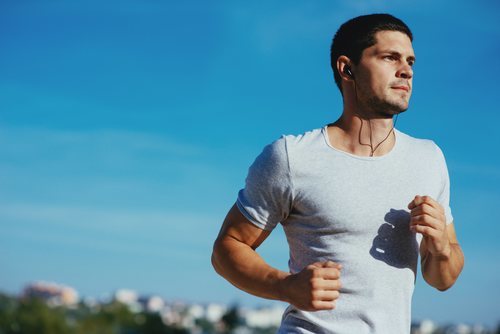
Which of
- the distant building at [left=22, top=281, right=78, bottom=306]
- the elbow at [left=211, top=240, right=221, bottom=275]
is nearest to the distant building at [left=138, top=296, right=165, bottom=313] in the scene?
the distant building at [left=22, top=281, right=78, bottom=306]

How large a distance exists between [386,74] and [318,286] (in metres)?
1.04

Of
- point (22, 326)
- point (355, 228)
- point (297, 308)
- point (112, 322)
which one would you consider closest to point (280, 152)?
point (355, 228)

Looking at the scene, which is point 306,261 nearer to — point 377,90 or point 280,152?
point 280,152

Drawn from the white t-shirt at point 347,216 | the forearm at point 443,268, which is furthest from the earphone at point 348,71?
the forearm at point 443,268

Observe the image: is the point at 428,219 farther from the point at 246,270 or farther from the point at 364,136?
the point at 246,270

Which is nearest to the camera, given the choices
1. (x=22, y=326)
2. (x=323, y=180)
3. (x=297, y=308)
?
(x=297, y=308)

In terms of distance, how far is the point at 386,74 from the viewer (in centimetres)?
339

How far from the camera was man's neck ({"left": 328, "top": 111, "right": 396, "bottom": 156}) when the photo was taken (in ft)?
11.3

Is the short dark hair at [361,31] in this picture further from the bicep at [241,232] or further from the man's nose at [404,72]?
the bicep at [241,232]

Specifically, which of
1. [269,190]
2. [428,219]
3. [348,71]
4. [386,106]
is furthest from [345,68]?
[428,219]

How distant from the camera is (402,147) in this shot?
138 inches

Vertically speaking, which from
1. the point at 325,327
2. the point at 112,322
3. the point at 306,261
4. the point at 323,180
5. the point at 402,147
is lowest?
the point at 325,327

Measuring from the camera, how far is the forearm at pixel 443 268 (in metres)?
3.30

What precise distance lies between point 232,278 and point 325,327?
46 centimetres
